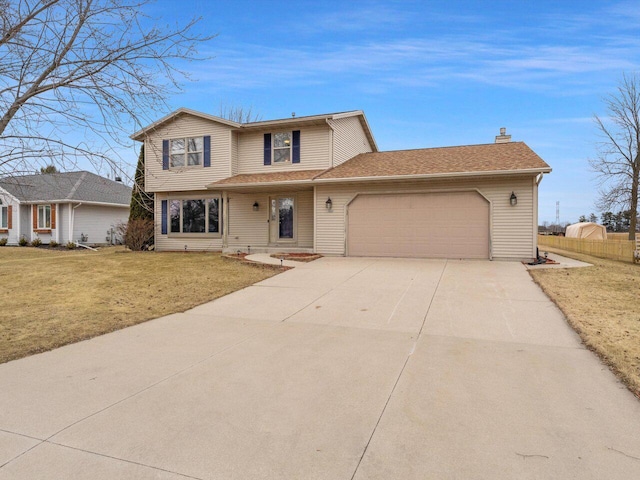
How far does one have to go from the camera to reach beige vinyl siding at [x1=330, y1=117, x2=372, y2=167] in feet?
49.9

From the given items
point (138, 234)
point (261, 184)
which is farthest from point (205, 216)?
point (261, 184)

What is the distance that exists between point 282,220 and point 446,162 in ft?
22.6

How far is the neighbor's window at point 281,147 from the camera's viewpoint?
15.4m

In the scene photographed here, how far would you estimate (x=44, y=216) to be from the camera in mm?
21953

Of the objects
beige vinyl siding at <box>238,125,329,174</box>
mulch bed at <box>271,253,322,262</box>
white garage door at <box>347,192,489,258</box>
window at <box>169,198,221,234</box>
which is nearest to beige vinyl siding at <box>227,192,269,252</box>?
window at <box>169,198,221,234</box>

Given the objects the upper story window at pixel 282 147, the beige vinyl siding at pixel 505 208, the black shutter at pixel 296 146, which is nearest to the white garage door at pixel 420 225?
the beige vinyl siding at pixel 505 208

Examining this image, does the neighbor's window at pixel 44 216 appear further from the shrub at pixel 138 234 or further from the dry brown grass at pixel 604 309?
the dry brown grass at pixel 604 309

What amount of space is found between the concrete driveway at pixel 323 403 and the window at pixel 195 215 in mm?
11488

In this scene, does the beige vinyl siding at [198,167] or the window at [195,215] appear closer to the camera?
the beige vinyl siding at [198,167]

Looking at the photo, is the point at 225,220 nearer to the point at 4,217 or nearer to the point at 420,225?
the point at 420,225

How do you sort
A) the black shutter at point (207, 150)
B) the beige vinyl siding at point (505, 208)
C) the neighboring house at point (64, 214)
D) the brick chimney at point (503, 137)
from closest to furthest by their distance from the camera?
the beige vinyl siding at point (505, 208) → the black shutter at point (207, 150) → the brick chimney at point (503, 137) → the neighboring house at point (64, 214)

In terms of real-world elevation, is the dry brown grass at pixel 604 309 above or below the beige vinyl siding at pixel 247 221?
below

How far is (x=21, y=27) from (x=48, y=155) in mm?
1456

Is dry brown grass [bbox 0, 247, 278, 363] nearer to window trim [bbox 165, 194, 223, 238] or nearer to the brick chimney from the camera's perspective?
window trim [bbox 165, 194, 223, 238]
